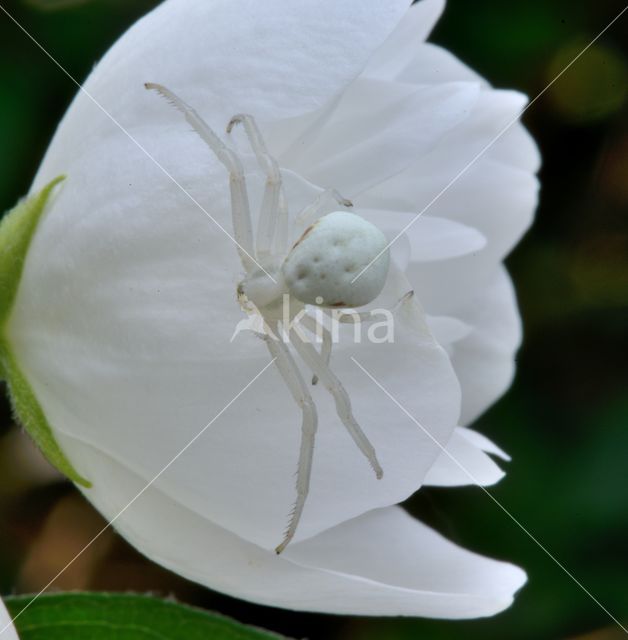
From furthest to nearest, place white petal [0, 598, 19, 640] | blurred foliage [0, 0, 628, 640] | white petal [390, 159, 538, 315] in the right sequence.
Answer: blurred foliage [0, 0, 628, 640]
white petal [390, 159, 538, 315]
white petal [0, 598, 19, 640]

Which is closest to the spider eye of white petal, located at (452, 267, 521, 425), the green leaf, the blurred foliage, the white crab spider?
the white crab spider

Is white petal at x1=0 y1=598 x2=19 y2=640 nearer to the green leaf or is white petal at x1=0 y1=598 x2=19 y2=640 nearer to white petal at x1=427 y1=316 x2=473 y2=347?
the green leaf

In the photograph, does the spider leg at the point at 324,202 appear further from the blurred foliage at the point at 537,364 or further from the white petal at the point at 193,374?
the blurred foliage at the point at 537,364

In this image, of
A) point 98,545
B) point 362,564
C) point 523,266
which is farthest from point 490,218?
point 98,545

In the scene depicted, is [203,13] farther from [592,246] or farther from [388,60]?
[592,246]

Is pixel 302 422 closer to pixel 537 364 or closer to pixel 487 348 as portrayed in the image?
pixel 487 348

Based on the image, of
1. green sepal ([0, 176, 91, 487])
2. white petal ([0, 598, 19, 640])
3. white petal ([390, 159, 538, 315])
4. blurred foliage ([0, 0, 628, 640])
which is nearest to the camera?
white petal ([0, 598, 19, 640])

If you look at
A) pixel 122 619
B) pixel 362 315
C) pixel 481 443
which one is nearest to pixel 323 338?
pixel 362 315
